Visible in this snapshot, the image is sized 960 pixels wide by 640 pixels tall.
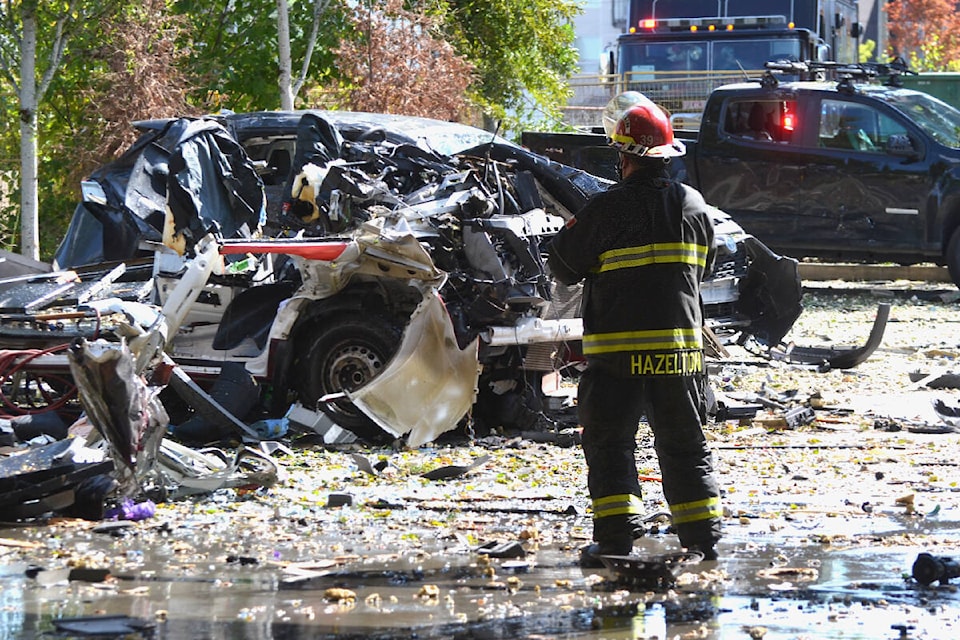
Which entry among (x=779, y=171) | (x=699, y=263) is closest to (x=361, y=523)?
(x=699, y=263)

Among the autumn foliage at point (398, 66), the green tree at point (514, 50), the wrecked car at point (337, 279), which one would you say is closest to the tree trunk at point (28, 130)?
the wrecked car at point (337, 279)

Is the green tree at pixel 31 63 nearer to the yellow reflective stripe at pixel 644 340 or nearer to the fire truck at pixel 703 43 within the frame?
the yellow reflective stripe at pixel 644 340

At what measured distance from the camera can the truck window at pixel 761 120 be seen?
52.6 feet

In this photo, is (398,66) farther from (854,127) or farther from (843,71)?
(854,127)

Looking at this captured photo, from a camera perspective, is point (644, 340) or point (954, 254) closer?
point (644, 340)

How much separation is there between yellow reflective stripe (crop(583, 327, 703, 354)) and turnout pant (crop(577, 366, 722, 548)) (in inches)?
4.2

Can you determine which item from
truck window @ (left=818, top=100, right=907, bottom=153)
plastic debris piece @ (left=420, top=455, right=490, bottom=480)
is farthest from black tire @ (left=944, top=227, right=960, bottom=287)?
plastic debris piece @ (left=420, top=455, right=490, bottom=480)

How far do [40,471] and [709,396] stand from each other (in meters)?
3.98

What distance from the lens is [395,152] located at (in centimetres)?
962

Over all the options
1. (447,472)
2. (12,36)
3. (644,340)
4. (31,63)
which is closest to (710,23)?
(12,36)

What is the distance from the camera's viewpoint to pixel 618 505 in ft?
18.3

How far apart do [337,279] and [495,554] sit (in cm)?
313

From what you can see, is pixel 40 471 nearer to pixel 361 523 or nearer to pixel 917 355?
pixel 361 523

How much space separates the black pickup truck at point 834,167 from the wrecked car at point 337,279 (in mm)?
5961
